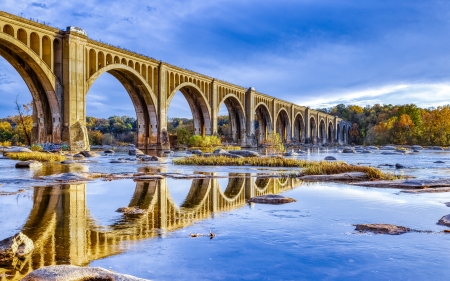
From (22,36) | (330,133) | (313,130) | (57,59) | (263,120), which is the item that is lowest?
(313,130)

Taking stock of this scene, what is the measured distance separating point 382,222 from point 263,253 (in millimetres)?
2665

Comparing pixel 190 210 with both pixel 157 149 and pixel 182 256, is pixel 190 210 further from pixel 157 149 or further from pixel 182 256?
pixel 157 149

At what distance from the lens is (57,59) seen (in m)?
28.8

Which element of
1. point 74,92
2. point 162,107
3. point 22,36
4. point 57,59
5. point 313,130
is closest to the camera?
point 22,36

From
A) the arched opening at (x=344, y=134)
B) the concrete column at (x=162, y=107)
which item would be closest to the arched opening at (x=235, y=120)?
the concrete column at (x=162, y=107)

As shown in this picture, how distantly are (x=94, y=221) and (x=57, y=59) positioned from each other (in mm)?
25481

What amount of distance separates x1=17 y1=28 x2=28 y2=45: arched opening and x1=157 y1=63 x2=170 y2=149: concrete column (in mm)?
16792

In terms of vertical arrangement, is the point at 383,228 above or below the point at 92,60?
below

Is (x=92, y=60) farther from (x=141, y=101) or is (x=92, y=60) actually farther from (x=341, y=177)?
(x=341, y=177)

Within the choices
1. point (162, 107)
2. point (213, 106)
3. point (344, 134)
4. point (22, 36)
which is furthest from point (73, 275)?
point (344, 134)

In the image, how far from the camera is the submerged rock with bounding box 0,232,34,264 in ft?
14.1

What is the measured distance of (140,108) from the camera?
137ft

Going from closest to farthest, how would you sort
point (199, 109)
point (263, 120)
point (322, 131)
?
point (199, 109) → point (263, 120) → point (322, 131)

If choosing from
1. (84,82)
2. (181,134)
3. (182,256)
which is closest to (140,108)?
(84,82)
